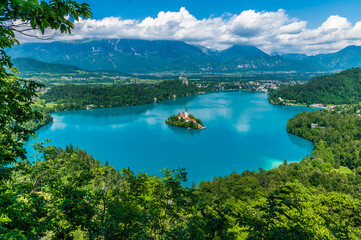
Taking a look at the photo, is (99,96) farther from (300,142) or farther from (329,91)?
(329,91)

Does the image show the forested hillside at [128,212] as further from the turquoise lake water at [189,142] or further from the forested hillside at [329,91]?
the forested hillside at [329,91]

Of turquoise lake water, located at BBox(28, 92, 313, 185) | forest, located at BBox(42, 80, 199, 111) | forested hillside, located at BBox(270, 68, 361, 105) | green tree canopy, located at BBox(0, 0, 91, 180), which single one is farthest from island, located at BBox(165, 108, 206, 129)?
forested hillside, located at BBox(270, 68, 361, 105)

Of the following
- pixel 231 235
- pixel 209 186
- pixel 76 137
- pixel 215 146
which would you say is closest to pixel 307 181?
pixel 209 186

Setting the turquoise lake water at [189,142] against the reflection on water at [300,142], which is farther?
the reflection on water at [300,142]

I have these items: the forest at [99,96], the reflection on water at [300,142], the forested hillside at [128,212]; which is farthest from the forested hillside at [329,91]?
the forested hillside at [128,212]

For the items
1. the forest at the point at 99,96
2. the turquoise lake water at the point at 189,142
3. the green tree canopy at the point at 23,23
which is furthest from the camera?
the forest at the point at 99,96

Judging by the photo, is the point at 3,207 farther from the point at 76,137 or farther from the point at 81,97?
the point at 81,97
